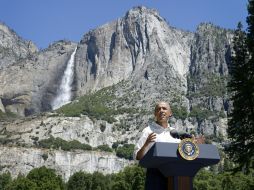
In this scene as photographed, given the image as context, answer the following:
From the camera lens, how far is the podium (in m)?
6.77

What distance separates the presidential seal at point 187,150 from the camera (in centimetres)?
678


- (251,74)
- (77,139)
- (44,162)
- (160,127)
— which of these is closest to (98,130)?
(77,139)

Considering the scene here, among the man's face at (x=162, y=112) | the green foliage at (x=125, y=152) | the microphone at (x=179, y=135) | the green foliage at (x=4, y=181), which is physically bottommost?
the microphone at (x=179, y=135)

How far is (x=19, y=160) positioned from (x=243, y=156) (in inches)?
5497

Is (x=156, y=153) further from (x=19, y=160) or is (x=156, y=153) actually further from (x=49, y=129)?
(x=49, y=129)

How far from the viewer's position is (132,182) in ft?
262

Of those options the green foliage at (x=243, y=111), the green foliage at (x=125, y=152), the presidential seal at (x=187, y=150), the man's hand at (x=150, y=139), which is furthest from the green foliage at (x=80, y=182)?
the presidential seal at (x=187, y=150)

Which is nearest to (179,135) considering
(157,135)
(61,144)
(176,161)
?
(157,135)

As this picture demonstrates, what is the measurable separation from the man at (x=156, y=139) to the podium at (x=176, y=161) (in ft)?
0.58

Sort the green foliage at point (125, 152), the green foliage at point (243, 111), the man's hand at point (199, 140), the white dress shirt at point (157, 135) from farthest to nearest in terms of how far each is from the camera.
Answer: the green foliage at point (125, 152), the green foliage at point (243, 111), the white dress shirt at point (157, 135), the man's hand at point (199, 140)

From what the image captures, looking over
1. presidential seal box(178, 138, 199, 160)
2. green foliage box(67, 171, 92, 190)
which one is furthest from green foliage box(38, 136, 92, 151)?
presidential seal box(178, 138, 199, 160)

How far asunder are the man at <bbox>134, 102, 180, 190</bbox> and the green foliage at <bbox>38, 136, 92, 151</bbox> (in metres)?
162

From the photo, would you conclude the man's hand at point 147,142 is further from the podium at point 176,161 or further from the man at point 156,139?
the podium at point 176,161

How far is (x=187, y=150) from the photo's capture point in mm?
6805
